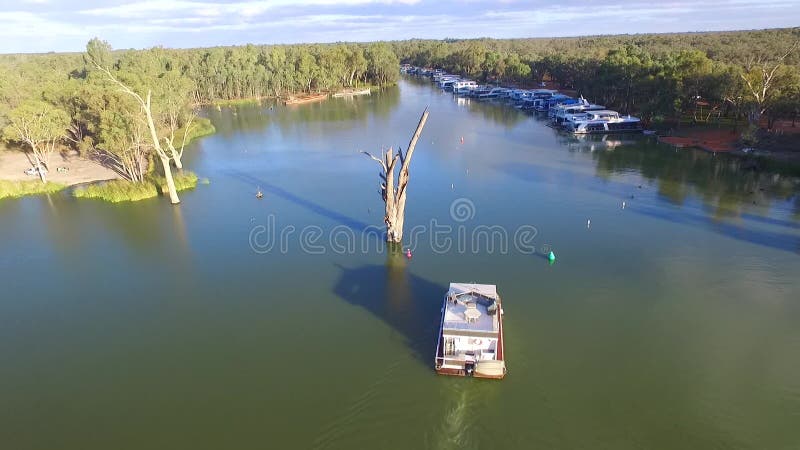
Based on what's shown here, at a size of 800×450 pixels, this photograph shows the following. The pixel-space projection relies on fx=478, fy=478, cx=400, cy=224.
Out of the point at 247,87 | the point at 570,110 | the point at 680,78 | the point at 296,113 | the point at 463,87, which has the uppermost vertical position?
the point at 680,78

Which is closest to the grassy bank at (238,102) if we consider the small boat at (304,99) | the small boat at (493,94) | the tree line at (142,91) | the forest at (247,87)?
the forest at (247,87)

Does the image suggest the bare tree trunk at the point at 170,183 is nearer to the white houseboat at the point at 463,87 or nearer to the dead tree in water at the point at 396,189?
the dead tree in water at the point at 396,189

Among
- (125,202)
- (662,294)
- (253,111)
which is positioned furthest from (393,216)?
(253,111)

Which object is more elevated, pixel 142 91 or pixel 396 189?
pixel 142 91

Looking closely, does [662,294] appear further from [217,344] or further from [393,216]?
[217,344]

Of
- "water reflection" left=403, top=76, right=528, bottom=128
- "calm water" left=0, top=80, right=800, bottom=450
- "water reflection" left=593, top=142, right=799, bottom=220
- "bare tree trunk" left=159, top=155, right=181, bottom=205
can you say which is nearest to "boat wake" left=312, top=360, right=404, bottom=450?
"calm water" left=0, top=80, right=800, bottom=450

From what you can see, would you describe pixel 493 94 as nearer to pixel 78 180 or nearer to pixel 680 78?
pixel 680 78

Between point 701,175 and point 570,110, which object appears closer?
point 701,175

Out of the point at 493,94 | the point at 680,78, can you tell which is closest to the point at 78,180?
the point at 680,78
